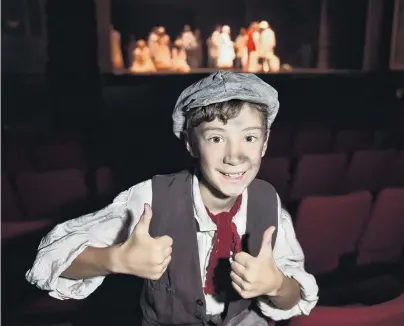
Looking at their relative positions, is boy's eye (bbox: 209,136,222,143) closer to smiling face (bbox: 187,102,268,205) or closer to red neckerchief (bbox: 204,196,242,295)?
smiling face (bbox: 187,102,268,205)

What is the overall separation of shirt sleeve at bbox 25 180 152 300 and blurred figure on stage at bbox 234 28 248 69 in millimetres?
5610

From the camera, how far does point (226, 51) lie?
6391 millimetres

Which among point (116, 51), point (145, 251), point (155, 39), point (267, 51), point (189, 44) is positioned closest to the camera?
point (145, 251)

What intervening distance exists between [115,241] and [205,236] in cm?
18

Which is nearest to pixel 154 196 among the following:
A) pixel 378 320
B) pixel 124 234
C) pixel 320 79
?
pixel 124 234

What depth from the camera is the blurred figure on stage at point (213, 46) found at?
6.48 meters

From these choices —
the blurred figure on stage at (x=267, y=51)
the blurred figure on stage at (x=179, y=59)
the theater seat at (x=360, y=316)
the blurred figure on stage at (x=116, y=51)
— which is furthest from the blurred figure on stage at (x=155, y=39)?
the theater seat at (x=360, y=316)

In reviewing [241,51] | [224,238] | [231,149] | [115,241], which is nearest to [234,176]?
[231,149]

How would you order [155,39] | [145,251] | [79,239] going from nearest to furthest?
[145,251] → [79,239] → [155,39]

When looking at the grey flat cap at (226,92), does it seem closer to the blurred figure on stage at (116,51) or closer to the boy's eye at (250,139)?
the boy's eye at (250,139)

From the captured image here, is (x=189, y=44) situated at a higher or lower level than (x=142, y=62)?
higher

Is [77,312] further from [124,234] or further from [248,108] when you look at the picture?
[248,108]

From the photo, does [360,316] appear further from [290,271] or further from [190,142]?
[190,142]

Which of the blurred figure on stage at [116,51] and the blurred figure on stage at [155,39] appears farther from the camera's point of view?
the blurred figure on stage at [155,39]
